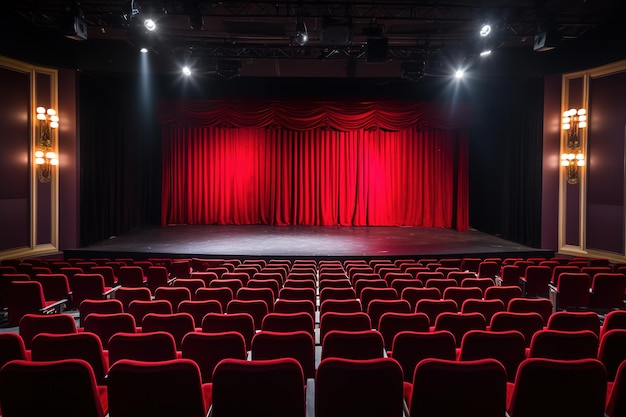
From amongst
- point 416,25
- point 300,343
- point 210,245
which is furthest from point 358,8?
point 300,343

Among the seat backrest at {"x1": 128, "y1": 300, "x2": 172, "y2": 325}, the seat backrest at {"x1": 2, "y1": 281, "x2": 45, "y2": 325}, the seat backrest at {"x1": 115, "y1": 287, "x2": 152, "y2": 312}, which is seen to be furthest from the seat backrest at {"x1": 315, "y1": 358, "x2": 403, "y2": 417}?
the seat backrest at {"x1": 2, "y1": 281, "x2": 45, "y2": 325}

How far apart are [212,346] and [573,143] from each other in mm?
11357

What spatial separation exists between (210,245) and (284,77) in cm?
579

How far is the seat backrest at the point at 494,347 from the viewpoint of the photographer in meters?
3.04

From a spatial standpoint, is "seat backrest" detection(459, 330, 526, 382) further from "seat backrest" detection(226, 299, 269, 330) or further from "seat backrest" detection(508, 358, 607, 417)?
"seat backrest" detection(226, 299, 269, 330)

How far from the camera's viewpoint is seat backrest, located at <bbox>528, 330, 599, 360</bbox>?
3020mm

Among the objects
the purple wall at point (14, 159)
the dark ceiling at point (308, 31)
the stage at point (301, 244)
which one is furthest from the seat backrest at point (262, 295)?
the purple wall at point (14, 159)

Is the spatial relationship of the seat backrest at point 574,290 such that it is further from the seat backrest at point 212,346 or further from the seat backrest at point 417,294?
the seat backrest at point 212,346

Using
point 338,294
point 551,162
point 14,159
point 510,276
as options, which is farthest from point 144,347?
point 551,162

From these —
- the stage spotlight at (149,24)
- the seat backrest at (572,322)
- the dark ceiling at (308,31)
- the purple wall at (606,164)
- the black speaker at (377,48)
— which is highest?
the dark ceiling at (308,31)

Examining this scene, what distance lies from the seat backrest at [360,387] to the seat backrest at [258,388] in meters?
0.13

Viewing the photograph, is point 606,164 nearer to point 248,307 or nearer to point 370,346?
point 248,307

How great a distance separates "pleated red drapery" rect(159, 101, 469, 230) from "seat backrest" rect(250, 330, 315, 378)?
46.4 ft

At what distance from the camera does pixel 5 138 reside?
10.5 metres
